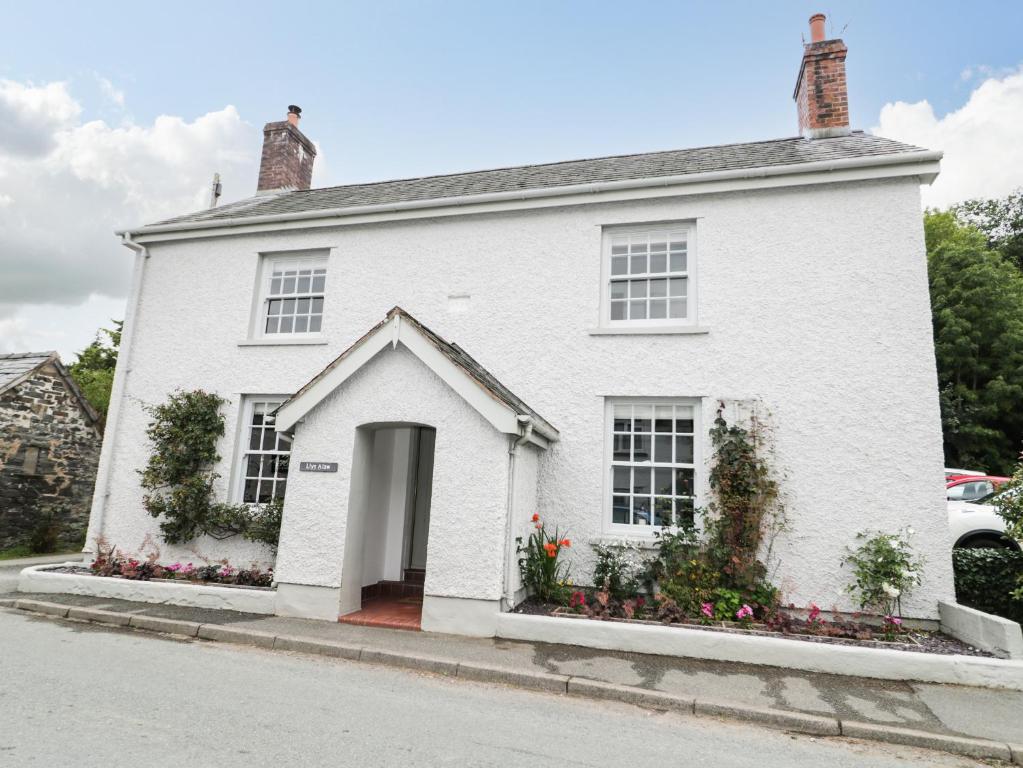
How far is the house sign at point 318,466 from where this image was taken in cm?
832

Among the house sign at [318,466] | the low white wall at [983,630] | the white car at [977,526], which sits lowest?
the low white wall at [983,630]

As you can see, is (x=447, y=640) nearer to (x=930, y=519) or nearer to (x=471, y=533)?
(x=471, y=533)

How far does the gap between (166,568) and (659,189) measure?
33.3 feet

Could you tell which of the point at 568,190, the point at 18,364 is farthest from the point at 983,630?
the point at 18,364

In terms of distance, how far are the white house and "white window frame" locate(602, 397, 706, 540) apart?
0.03 meters

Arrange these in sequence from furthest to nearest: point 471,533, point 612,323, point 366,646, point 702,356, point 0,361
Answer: point 0,361, point 612,323, point 702,356, point 471,533, point 366,646

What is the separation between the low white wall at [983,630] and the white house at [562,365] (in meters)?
0.26

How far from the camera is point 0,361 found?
15.1 metres

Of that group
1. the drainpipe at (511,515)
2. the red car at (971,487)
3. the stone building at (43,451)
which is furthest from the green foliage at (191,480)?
the red car at (971,487)

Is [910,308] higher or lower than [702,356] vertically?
higher

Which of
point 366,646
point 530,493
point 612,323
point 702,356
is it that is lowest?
point 366,646

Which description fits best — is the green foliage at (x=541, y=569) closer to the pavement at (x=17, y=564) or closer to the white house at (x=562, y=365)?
the white house at (x=562, y=365)

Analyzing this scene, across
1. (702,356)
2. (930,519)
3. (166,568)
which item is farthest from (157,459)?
(930,519)

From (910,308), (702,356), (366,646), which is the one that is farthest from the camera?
(702,356)
